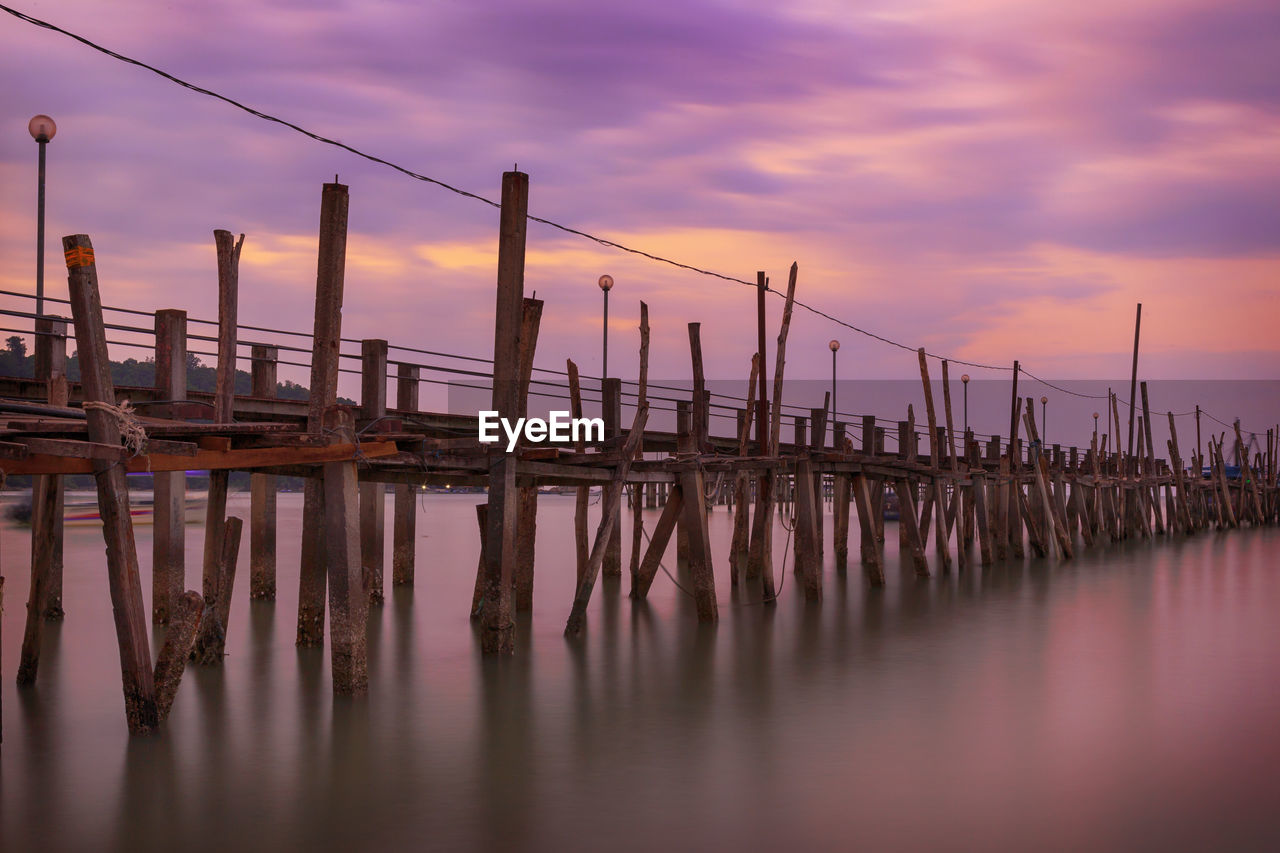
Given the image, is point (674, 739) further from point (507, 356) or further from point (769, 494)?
point (769, 494)

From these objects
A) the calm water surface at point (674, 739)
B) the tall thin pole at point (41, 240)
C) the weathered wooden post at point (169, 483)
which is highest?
the tall thin pole at point (41, 240)

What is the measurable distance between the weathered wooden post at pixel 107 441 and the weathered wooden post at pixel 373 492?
6.17 m

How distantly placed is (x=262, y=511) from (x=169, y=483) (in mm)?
4231

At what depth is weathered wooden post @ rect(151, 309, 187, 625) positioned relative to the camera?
15.5 m

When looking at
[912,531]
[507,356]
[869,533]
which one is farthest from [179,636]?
[912,531]

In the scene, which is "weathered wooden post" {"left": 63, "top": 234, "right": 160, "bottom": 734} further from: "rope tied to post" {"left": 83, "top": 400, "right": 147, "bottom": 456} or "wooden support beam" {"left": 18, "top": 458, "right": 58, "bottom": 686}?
"wooden support beam" {"left": 18, "top": 458, "right": 58, "bottom": 686}

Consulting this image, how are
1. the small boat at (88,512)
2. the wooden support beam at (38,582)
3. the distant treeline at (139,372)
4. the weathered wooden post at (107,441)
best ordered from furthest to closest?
the distant treeline at (139,372) → the small boat at (88,512) → the wooden support beam at (38,582) → the weathered wooden post at (107,441)

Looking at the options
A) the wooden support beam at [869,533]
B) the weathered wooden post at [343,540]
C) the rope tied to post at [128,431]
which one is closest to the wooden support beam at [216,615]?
the weathered wooden post at [343,540]

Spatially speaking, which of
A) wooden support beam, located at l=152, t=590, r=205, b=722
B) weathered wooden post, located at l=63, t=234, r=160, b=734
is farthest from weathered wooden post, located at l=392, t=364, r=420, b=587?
weathered wooden post, located at l=63, t=234, r=160, b=734

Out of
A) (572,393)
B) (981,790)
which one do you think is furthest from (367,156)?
(981,790)

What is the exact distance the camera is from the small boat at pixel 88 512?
50875mm

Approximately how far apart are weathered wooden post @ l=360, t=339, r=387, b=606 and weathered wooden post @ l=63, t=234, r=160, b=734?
6.17 meters

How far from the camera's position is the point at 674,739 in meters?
11.9

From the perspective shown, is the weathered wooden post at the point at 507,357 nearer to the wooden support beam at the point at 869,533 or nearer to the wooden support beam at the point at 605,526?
the wooden support beam at the point at 605,526
